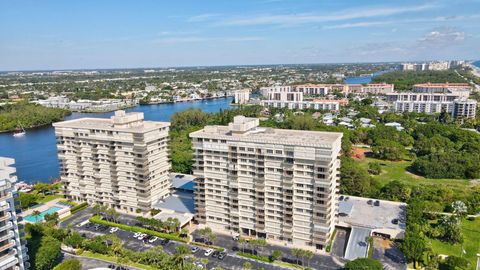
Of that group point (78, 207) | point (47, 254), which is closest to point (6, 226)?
point (47, 254)

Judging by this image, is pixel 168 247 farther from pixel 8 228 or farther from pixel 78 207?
pixel 78 207

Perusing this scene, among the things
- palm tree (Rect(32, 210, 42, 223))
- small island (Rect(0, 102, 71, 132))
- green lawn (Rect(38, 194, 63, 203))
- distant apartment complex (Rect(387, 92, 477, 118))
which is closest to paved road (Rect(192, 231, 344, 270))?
palm tree (Rect(32, 210, 42, 223))

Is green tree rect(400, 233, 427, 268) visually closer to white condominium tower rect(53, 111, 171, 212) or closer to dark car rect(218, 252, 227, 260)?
dark car rect(218, 252, 227, 260)

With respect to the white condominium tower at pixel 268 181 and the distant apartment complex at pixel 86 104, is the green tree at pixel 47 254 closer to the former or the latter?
the white condominium tower at pixel 268 181

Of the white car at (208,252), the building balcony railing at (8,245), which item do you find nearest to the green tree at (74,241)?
the building balcony railing at (8,245)

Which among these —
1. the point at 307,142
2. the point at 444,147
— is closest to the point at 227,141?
the point at 307,142

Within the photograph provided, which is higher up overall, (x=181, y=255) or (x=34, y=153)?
(x=181, y=255)
